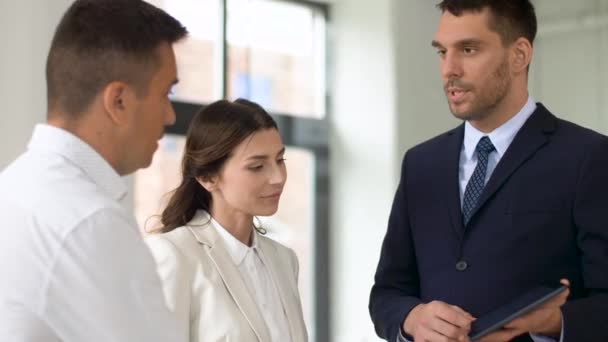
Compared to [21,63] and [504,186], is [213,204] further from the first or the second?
[21,63]

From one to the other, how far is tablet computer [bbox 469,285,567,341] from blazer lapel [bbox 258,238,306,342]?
2.33 feet

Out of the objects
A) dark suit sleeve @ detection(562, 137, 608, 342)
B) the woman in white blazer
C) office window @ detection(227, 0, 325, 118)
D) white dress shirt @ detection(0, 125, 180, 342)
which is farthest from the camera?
office window @ detection(227, 0, 325, 118)

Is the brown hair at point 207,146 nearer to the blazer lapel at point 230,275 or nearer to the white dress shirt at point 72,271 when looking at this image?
the blazer lapel at point 230,275

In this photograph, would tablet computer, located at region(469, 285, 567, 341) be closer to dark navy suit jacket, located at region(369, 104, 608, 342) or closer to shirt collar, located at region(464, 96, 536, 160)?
dark navy suit jacket, located at region(369, 104, 608, 342)

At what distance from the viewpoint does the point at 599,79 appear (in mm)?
6027

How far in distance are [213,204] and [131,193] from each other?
1.64 meters

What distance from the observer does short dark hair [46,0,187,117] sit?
1.59 m

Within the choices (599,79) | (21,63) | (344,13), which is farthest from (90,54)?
(599,79)

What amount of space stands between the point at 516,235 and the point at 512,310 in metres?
0.27

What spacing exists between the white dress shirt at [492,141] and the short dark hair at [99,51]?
107cm

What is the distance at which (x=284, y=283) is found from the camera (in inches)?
114

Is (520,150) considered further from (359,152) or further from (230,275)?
(359,152)

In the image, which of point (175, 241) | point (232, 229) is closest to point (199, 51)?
point (232, 229)

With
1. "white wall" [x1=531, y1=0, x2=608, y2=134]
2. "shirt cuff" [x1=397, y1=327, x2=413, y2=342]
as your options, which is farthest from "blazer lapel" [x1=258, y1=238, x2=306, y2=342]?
"white wall" [x1=531, y1=0, x2=608, y2=134]
